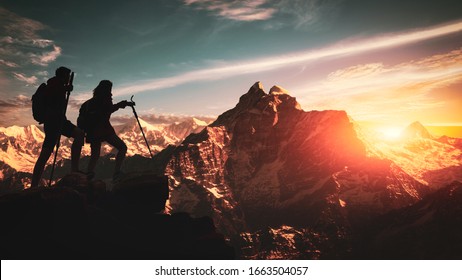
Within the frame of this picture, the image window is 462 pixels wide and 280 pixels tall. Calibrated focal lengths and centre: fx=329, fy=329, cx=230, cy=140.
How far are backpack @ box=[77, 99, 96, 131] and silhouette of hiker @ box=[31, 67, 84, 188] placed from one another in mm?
1052

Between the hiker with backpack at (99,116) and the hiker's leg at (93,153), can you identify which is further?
the hiker's leg at (93,153)

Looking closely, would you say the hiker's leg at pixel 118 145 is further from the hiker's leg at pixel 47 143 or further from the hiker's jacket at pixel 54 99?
the hiker's jacket at pixel 54 99

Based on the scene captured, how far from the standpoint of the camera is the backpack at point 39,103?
54.1ft

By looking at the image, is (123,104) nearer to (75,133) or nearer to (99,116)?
(99,116)

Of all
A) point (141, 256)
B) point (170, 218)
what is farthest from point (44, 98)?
point (170, 218)

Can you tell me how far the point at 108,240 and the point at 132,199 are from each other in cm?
348

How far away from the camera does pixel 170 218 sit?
1032 inches

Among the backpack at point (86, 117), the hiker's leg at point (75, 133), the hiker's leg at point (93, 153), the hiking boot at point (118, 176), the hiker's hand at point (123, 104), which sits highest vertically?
the hiker's hand at point (123, 104)

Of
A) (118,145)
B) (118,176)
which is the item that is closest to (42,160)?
(118,145)

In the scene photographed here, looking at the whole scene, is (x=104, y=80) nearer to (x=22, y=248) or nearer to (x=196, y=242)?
(x=22, y=248)

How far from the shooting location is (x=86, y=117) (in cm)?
1869

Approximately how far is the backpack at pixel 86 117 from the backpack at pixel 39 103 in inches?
94.1

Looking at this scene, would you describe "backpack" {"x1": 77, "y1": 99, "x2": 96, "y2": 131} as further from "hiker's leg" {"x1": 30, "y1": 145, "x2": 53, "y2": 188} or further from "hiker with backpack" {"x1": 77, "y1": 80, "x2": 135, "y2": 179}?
"hiker's leg" {"x1": 30, "y1": 145, "x2": 53, "y2": 188}

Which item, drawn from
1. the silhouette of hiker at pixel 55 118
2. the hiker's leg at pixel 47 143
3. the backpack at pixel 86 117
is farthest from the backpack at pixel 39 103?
the backpack at pixel 86 117
